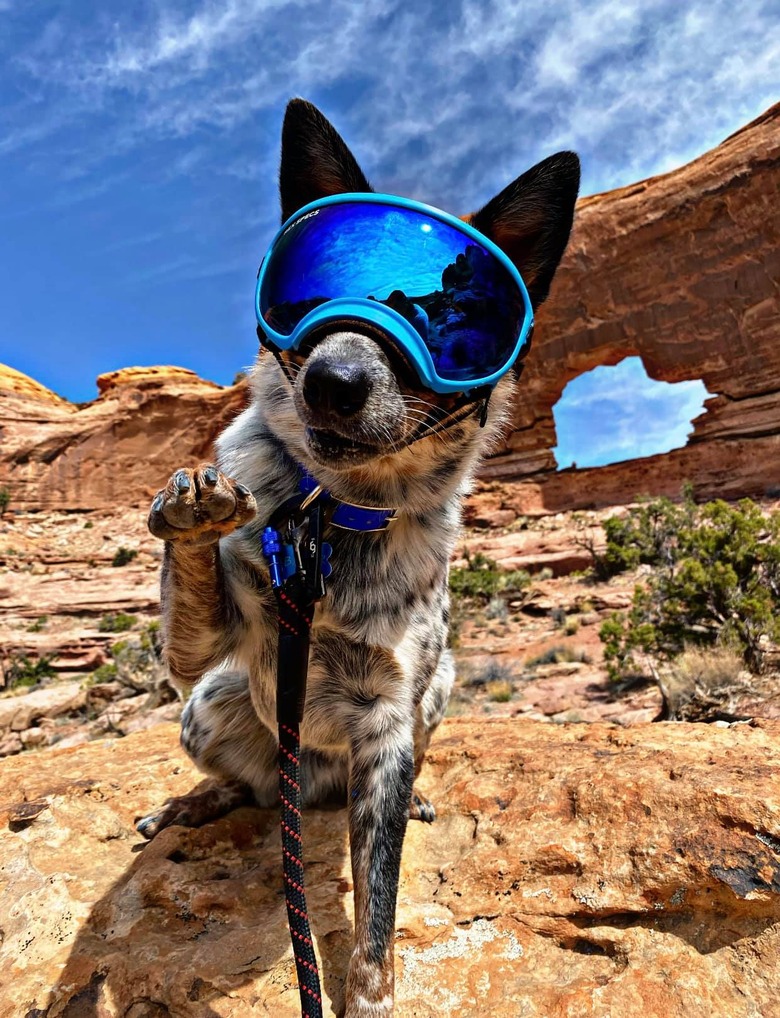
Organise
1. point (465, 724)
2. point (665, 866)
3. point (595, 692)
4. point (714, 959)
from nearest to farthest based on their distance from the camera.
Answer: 1. point (714, 959)
2. point (665, 866)
3. point (465, 724)
4. point (595, 692)

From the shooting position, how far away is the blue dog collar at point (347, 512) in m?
2.41

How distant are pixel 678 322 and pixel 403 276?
32.6m

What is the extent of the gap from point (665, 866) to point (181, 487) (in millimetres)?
2102

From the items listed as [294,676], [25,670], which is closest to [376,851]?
[294,676]

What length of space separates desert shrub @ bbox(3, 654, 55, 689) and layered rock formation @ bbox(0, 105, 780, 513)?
16046 mm

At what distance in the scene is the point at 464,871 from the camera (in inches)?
106

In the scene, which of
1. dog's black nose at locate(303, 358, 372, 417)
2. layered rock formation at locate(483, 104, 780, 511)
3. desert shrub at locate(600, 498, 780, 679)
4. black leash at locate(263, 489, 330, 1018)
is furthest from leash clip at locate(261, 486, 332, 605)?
layered rock formation at locate(483, 104, 780, 511)

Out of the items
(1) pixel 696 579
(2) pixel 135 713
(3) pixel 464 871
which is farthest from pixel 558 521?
(3) pixel 464 871

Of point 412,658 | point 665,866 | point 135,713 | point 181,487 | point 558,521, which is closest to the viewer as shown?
point 181,487

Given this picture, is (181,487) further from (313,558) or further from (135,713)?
(135,713)

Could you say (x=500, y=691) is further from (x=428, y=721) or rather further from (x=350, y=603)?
(x=350, y=603)

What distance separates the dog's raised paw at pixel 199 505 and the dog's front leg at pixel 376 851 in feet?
3.77

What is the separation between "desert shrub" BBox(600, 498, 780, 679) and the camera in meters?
9.81

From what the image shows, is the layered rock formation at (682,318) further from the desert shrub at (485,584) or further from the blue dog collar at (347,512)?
the blue dog collar at (347,512)
